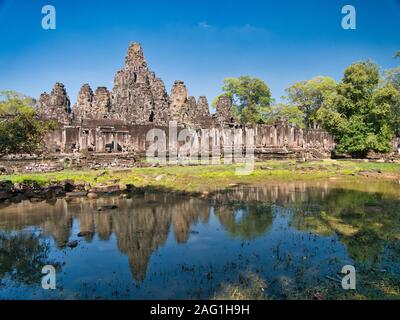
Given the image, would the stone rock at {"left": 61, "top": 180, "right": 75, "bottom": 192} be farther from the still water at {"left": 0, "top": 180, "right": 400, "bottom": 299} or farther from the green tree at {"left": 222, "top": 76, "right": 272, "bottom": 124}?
the green tree at {"left": 222, "top": 76, "right": 272, "bottom": 124}

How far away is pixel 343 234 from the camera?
10062 millimetres

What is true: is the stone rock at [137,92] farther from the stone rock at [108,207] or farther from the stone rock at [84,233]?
the stone rock at [84,233]

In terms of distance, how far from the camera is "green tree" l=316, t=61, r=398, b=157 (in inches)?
1449

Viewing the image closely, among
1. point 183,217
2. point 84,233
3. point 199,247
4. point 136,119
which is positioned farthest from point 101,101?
point 199,247

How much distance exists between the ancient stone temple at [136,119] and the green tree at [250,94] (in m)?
15.8

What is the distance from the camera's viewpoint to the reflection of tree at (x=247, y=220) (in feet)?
35.3

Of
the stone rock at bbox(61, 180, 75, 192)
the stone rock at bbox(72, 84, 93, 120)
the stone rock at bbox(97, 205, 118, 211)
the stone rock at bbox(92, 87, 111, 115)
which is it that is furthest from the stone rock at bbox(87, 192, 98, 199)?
the stone rock at bbox(72, 84, 93, 120)

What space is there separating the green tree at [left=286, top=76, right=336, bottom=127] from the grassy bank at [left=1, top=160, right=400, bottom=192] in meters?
34.4

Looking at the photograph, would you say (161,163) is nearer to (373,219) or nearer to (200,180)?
(200,180)

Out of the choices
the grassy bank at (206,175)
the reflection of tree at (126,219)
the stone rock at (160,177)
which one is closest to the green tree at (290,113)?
the grassy bank at (206,175)

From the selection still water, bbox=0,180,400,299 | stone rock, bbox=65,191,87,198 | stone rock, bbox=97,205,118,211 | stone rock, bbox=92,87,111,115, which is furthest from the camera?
stone rock, bbox=92,87,111,115

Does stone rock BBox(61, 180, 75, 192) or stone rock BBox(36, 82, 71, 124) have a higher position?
stone rock BBox(36, 82, 71, 124)
